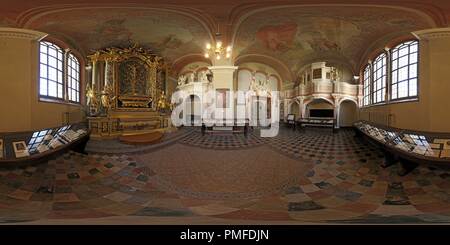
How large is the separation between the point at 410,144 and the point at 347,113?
9.9 inches

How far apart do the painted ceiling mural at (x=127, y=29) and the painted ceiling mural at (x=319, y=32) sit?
0.57 feet

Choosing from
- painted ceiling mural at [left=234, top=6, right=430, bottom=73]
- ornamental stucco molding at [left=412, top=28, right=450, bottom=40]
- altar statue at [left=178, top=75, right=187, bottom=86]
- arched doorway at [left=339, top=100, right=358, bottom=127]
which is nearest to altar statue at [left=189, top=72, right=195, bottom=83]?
altar statue at [left=178, top=75, right=187, bottom=86]

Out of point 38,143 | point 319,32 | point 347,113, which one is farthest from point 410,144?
point 38,143

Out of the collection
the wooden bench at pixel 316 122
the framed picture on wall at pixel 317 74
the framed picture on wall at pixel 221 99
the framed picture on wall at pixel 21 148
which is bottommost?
the framed picture on wall at pixel 21 148

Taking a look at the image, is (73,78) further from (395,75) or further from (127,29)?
(395,75)

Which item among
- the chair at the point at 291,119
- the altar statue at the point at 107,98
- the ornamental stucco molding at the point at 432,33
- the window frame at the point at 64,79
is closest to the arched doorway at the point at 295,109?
the chair at the point at 291,119

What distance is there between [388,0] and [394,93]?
1.10ft

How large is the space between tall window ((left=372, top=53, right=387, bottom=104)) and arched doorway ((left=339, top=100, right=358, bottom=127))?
0.07m

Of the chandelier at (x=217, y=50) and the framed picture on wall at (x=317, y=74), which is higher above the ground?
the chandelier at (x=217, y=50)

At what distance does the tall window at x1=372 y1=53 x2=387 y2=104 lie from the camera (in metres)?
0.88

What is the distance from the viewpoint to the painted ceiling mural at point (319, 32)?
0.89 m

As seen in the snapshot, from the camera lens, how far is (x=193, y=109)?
886mm

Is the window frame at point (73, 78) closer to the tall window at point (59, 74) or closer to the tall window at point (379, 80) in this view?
the tall window at point (59, 74)

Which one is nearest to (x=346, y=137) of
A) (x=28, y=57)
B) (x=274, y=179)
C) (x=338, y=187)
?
(x=338, y=187)
